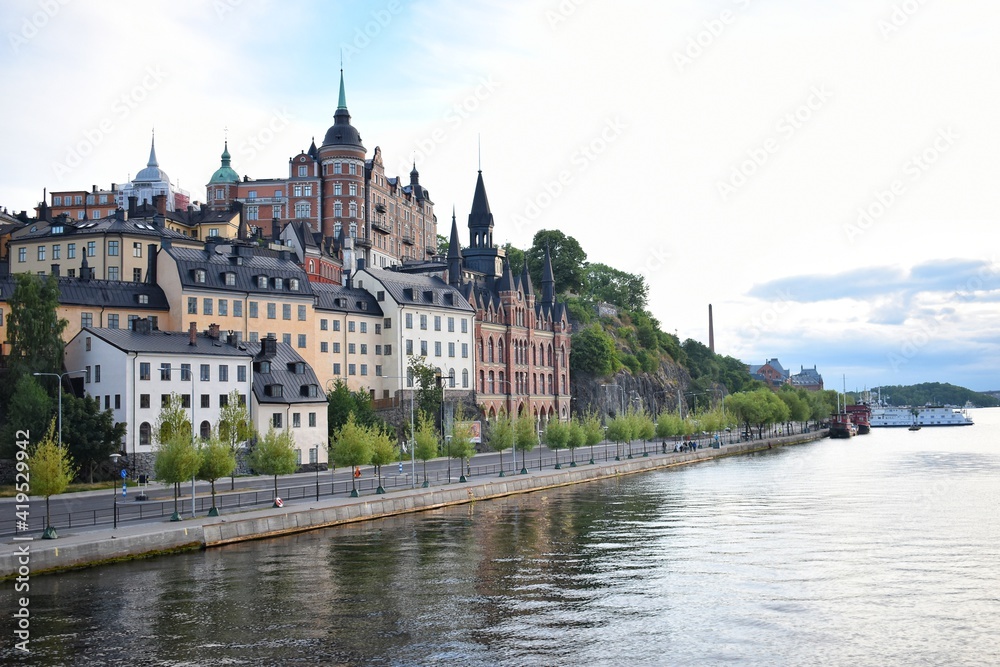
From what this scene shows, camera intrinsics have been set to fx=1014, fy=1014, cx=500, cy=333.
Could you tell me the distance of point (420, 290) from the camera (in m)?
118

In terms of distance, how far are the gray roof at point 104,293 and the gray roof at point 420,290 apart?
27.6 metres

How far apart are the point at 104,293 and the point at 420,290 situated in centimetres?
3761

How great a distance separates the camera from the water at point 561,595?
3116 centimetres

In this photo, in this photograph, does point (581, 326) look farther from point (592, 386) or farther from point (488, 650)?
point (488, 650)

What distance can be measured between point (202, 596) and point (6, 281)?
61277mm

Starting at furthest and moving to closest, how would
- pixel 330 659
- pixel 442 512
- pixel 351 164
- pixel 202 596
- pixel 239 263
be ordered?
1. pixel 351 164
2. pixel 239 263
3. pixel 442 512
4. pixel 202 596
5. pixel 330 659

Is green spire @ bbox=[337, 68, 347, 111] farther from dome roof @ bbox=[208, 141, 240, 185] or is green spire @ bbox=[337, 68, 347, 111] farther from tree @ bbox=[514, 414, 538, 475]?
tree @ bbox=[514, 414, 538, 475]

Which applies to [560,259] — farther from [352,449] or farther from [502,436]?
[352,449]

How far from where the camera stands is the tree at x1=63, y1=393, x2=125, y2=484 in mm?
71750

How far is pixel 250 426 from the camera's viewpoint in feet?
244

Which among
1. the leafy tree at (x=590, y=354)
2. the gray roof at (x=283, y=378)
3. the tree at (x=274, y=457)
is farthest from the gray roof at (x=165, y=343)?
the leafy tree at (x=590, y=354)

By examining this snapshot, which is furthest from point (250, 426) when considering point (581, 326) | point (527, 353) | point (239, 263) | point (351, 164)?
point (581, 326)

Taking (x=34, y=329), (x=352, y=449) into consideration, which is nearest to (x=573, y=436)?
(x=352, y=449)

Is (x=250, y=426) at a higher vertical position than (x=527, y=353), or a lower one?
lower
